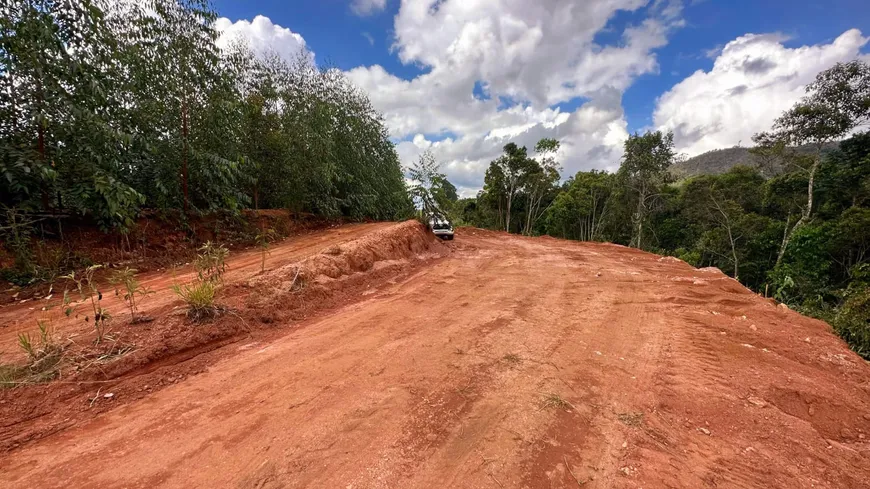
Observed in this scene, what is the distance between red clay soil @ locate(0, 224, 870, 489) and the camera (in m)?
2.14

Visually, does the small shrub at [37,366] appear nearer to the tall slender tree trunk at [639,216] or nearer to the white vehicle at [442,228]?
the white vehicle at [442,228]

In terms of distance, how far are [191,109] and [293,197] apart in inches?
165

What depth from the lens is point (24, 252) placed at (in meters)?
5.60

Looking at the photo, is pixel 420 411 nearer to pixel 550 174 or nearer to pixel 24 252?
pixel 24 252

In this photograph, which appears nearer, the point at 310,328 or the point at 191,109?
the point at 310,328

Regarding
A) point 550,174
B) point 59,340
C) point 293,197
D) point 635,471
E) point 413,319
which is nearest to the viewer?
point 635,471

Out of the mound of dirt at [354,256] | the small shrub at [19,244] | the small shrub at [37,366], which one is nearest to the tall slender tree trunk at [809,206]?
the mound of dirt at [354,256]

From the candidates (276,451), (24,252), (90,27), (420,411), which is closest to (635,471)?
(420,411)

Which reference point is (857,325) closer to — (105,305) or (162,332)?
(162,332)

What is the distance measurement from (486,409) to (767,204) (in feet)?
84.4

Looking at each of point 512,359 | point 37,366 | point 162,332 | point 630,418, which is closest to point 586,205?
point 512,359

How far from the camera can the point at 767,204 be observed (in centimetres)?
2002

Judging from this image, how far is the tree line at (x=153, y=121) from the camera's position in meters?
5.34

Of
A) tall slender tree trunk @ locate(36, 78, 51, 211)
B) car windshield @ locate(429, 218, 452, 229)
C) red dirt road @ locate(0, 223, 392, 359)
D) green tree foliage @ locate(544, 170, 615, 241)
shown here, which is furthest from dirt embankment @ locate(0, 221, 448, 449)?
green tree foliage @ locate(544, 170, 615, 241)
